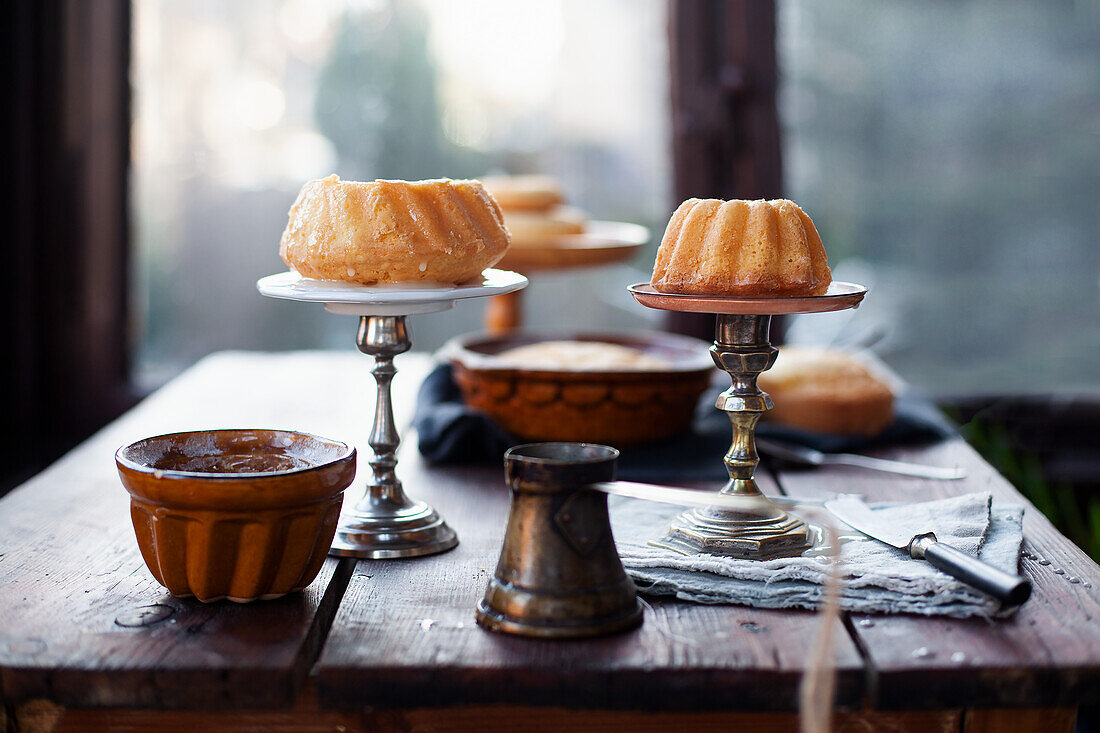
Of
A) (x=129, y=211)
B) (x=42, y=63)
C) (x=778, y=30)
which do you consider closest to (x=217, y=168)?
(x=129, y=211)

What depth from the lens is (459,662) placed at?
803 mm

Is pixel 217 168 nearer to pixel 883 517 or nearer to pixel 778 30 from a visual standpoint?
pixel 778 30

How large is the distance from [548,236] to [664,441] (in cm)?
54

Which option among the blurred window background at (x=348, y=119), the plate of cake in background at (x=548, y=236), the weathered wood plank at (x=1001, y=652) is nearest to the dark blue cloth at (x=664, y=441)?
the plate of cake in background at (x=548, y=236)

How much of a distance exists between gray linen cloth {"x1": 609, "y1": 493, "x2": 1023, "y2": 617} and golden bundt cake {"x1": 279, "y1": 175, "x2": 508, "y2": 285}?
0.32 m

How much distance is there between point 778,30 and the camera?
101 inches

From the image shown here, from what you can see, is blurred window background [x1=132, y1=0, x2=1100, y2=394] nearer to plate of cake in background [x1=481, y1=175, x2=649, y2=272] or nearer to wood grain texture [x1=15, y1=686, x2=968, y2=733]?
plate of cake in background [x1=481, y1=175, x2=649, y2=272]

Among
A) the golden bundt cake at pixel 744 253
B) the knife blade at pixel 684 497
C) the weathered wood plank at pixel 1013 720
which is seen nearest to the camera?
the knife blade at pixel 684 497

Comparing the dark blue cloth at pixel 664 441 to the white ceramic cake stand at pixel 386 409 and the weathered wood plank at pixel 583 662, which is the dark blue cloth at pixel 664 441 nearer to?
the white ceramic cake stand at pixel 386 409

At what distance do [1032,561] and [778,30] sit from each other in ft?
5.95

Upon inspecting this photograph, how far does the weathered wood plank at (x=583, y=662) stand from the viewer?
792mm

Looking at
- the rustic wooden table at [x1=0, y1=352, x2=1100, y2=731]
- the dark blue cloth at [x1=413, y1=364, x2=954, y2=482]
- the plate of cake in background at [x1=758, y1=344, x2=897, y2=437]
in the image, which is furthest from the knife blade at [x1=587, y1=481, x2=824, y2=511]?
the plate of cake in background at [x1=758, y1=344, x2=897, y2=437]

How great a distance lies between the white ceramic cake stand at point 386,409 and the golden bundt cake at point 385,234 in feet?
0.05

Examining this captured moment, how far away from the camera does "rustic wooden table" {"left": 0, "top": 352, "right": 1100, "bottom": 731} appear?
792 mm
